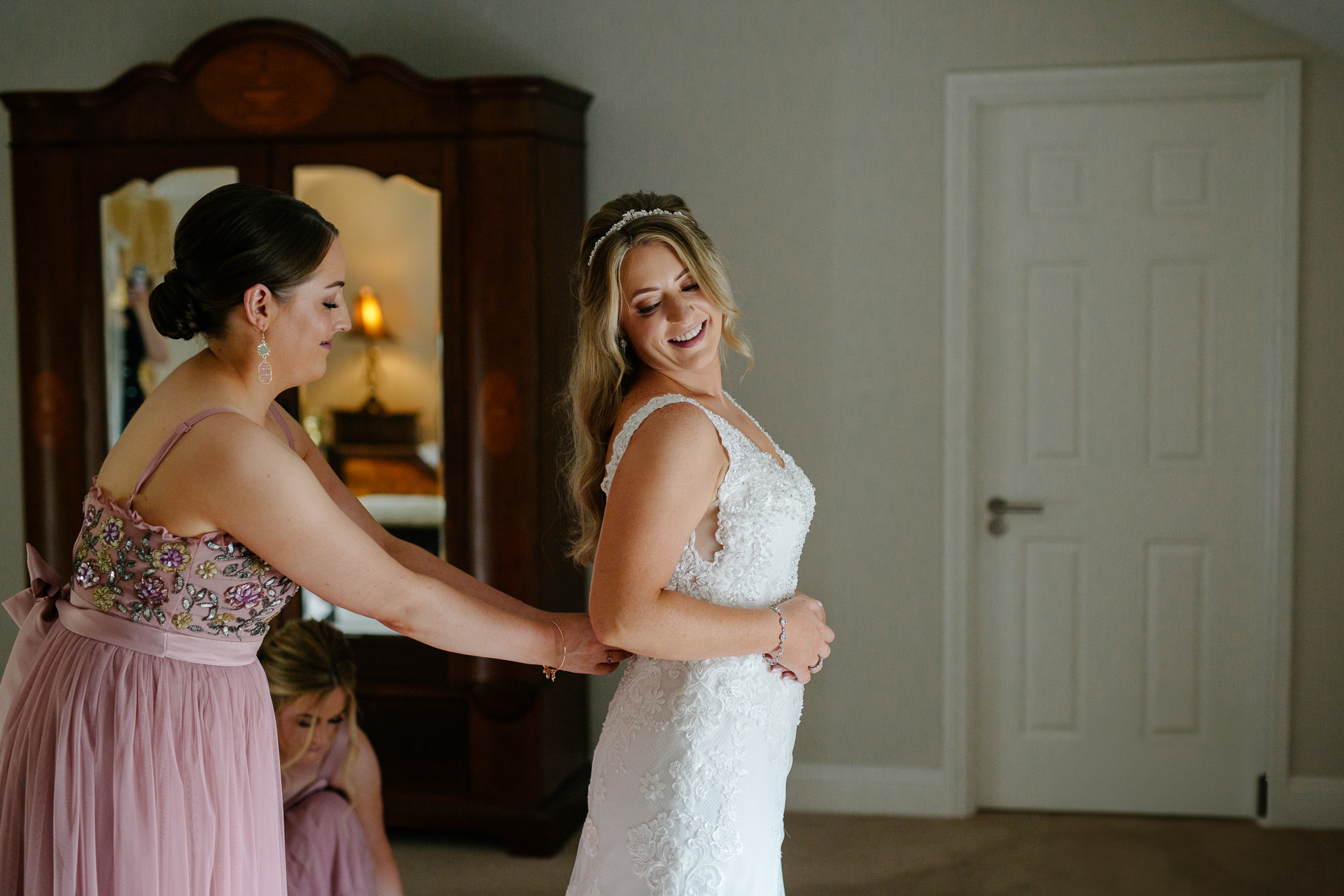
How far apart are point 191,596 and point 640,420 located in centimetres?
58

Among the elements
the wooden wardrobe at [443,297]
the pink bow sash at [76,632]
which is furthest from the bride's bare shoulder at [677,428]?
the wooden wardrobe at [443,297]

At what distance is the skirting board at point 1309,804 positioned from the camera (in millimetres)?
3238

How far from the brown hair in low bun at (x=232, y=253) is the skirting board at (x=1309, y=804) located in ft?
10.6

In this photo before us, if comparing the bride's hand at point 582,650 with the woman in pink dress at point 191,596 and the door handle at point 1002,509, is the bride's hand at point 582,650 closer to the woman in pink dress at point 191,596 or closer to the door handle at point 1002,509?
the woman in pink dress at point 191,596

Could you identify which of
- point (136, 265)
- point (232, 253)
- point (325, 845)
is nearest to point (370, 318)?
point (136, 265)

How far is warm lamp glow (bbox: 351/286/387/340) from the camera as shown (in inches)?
125

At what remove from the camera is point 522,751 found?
316 centimetres

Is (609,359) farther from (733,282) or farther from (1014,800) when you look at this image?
(1014,800)

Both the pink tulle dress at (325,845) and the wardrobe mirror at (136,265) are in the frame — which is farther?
the wardrobe mirror at (136,265)

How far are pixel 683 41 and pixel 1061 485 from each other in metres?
1.81

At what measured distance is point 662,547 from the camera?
1.31 metres

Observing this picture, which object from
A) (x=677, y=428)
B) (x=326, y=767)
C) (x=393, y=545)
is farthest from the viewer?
(x=326, y=767)

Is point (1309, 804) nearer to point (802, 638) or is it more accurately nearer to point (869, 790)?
point (869, 790)

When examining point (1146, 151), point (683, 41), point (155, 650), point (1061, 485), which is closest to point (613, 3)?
point (683, 41)
